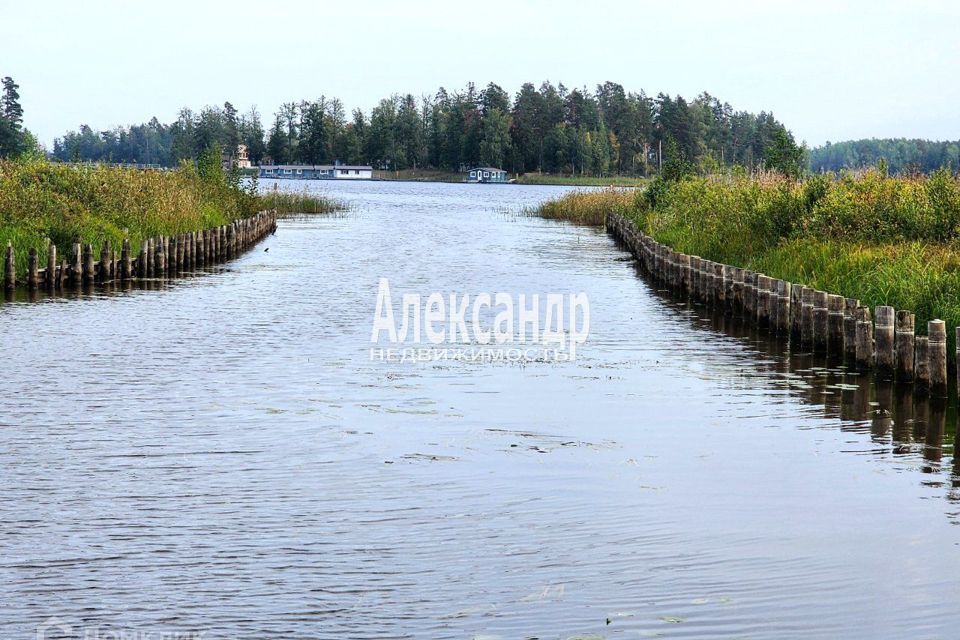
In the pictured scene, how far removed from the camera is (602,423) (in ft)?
53.4

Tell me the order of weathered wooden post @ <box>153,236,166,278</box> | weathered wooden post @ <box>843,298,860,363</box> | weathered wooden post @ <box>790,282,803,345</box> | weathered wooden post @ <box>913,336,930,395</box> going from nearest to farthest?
1. weathered wooden post @ <box>913,336,930,395</box>
2. weathered wooden post @ <box>843,298,860,363</box>
3. weathered wooden post @ <box>790,282,803,345</box>
4. weathered wooden post @ <box>153,236,166,278</box>

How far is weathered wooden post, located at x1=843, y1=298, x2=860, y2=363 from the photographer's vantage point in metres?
20.3

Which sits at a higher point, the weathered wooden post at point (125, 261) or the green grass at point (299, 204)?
the green grass at point (299, 204)

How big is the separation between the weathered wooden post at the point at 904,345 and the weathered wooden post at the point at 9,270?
20418mm

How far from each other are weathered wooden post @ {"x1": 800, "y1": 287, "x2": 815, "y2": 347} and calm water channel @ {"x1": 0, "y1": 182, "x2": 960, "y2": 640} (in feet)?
2.39

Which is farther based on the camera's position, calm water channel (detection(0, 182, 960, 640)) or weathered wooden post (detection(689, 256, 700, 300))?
weathered wooden post (detection(689, 256, 700, 300))

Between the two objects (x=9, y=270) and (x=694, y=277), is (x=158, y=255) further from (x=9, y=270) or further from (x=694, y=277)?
(x=694, y=277)

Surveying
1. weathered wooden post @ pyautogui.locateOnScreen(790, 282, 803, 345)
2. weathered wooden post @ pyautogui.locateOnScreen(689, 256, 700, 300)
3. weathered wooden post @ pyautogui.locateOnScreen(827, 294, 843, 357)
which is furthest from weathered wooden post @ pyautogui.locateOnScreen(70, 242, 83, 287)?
weathered wooden post @ pyautogui.locateOnScreen(827, 294, 843, 357)

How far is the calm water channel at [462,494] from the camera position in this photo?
9.31 m

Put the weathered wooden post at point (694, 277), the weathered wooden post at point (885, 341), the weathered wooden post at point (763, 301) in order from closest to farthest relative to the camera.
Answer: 1. the weathered wooden post at point (885, 341)
2. the weathered wooden post at point (763, 301)
3. the weathered wooden post at point (694, 277)

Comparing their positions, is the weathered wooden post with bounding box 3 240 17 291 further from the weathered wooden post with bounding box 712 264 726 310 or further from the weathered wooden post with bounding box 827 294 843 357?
the weathered wooden post with bounding box 827 294 843 357

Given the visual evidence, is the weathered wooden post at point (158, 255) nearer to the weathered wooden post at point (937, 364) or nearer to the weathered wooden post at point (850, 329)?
the weathered wooden post at point (850, 329)

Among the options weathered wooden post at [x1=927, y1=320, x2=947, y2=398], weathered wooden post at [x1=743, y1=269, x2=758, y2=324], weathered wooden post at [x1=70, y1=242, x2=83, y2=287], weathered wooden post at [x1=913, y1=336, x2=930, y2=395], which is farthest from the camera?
weathered wooden post at [x1=70, y1=242, x2=83, y2=287]

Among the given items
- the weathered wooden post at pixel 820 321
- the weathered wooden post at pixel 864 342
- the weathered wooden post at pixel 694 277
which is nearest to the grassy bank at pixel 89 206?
the weathered wooden post at pixel 694 277
